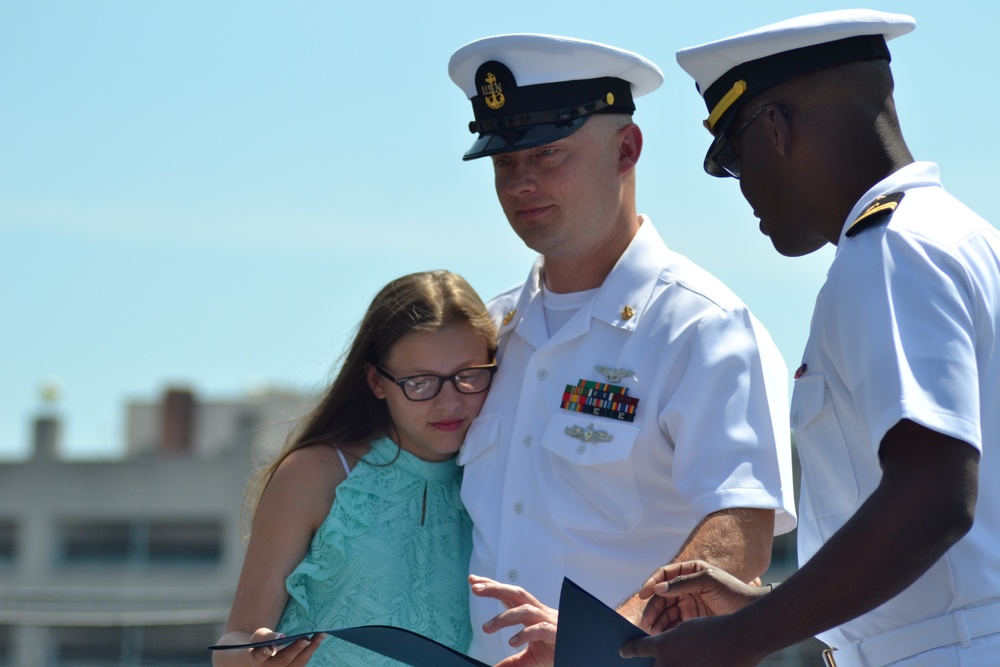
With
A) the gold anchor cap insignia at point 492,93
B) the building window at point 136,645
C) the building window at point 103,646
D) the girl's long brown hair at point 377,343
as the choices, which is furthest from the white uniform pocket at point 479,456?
the building window at point 103,646

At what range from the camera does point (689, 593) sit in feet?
8.05

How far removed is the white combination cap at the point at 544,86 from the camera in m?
3.45

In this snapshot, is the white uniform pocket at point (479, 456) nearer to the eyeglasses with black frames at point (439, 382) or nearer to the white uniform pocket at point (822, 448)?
the eyeglasses with black frames at point (439, 382)

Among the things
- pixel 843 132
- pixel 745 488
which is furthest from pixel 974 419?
pixel 745 488

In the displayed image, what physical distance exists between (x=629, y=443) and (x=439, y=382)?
0.56 m

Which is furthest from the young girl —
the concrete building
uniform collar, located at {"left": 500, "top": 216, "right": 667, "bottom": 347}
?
the concrete building

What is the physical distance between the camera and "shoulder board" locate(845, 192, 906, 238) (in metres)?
2.05

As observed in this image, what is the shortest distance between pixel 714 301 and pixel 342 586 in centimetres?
112

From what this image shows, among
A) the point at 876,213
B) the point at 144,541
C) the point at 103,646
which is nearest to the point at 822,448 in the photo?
the point at 876,213

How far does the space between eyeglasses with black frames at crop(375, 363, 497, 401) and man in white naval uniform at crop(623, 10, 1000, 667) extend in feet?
3.79

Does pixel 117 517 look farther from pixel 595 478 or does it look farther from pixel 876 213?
pixel 876 213

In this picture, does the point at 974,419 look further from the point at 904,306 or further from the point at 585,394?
the point at 585,394

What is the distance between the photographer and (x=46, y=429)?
3872cm

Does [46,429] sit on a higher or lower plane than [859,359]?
lower
